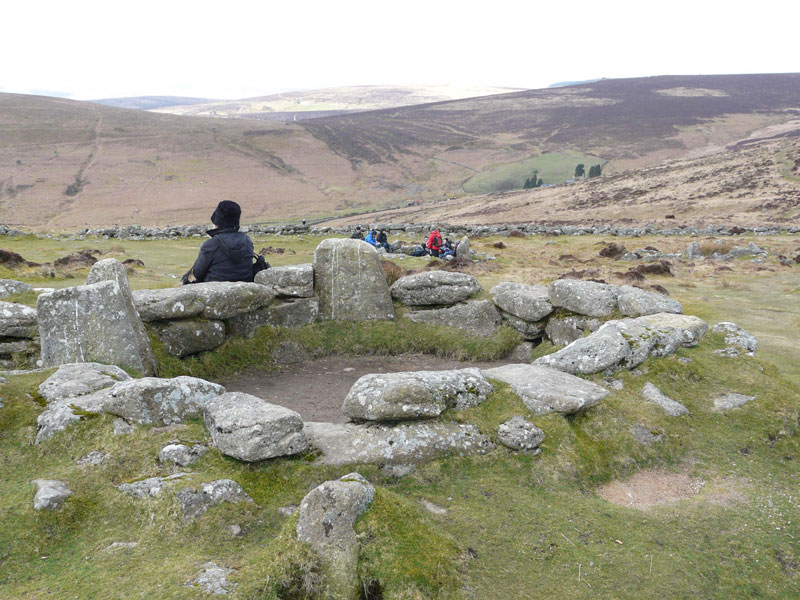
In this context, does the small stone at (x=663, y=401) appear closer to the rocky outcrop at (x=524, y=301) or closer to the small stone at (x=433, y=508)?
the rocky outcrop at (x=524, y=301)

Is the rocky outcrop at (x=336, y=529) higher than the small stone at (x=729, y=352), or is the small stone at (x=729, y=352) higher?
the rocky outcrop at (x=336, y=529)

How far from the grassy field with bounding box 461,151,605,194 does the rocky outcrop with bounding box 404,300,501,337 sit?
87.5 m

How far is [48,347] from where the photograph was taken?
32.0 feet

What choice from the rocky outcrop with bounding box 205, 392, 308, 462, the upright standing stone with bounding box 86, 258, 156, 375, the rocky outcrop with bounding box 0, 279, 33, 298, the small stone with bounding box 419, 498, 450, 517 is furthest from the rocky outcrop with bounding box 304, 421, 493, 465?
the rocky outcrop with bounding box 0, 279, 33, 298

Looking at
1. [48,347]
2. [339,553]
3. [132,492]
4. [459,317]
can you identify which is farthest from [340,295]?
[339,553]

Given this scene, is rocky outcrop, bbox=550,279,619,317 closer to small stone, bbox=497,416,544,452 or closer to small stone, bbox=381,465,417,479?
small stone, bbox=497,416,544,452

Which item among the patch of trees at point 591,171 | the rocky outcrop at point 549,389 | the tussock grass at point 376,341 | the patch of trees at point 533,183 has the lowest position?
the patch of trees at point 533,183

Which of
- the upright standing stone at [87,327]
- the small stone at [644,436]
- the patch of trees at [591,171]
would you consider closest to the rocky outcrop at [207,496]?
the upright standing stone at [87,327]

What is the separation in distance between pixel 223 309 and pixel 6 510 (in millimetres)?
6474

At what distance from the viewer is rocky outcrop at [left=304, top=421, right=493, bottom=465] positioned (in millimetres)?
7773

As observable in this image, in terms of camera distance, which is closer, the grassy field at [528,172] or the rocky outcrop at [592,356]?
the rocky outcrop at [592,356]

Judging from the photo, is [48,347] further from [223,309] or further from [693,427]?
[693,427]

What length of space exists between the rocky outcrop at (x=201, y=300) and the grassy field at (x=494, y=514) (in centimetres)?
304

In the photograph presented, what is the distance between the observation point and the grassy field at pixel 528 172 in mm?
102569
